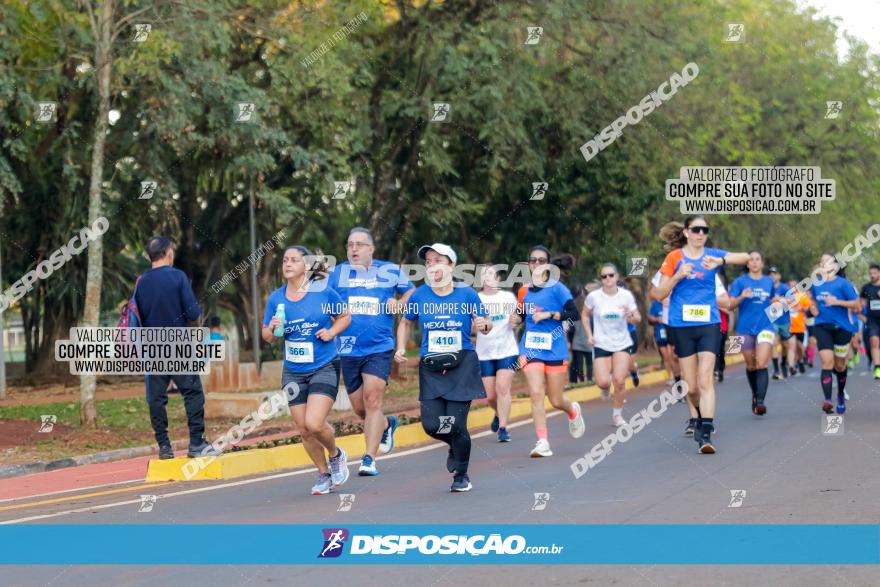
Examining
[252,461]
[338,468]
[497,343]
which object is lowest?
[252,461]

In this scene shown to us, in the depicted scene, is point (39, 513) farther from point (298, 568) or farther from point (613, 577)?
point (613, 577)

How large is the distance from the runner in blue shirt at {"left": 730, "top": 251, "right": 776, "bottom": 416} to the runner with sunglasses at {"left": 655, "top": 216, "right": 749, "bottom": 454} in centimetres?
330

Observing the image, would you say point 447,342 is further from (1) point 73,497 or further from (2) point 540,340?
(1) point 73,497

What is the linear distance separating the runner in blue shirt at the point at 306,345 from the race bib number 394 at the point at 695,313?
3.85m

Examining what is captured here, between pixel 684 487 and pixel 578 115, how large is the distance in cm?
1842

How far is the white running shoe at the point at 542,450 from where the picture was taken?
13367 millimetres

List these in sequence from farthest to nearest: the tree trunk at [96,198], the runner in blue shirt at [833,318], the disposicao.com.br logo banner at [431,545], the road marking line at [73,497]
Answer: the tree trunk at [96,198]
the runner in blue shirt at [833,318]
the road marking line at [73,497]
the disposicao.com.br logo banner at [431,545]

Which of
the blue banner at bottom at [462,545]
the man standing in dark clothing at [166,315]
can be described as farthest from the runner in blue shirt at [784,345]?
the blue banner at bottom at [462,545]

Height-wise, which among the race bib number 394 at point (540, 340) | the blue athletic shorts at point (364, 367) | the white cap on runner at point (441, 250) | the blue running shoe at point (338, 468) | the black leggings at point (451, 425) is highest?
the white cap on runner at point (441, 250)

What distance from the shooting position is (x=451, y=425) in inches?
428

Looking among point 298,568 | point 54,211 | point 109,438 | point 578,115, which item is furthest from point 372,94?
point 298,568

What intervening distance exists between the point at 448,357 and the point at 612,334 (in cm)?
653

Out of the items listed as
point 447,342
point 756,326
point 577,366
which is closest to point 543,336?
point 447,342

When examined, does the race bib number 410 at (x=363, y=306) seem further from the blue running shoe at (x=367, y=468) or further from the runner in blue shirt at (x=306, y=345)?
the blue running shoe at (x=367, y=468)
